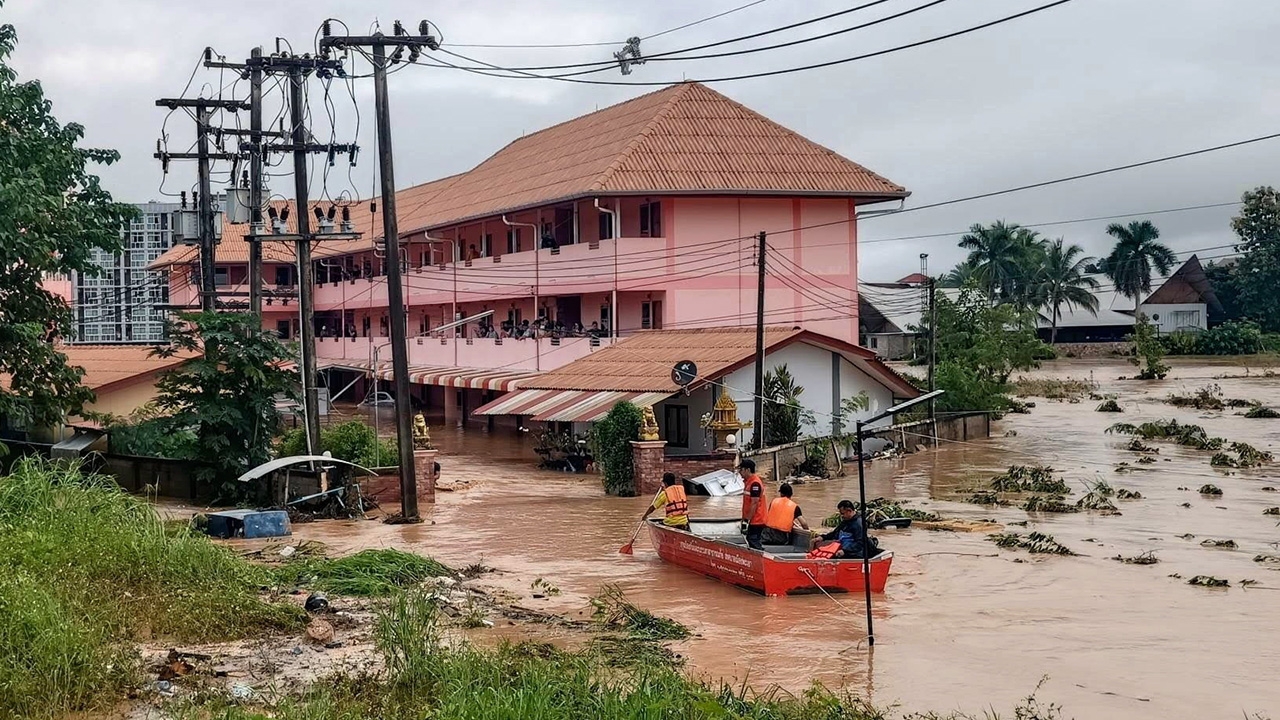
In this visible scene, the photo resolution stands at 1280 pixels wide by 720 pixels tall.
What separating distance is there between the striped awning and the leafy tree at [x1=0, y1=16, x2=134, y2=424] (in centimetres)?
1083

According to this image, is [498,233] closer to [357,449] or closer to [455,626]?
[357,449]

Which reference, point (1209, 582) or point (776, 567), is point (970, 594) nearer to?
point (776, 567)

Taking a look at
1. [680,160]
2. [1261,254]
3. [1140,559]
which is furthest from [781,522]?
[1261,254]

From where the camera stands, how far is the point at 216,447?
949 inches

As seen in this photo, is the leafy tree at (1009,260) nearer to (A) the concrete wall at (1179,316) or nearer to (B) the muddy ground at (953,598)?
(A) the concrete wall at (1179,316)

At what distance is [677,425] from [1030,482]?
28.1 feet

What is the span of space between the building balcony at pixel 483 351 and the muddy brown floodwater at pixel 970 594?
20.9 feet

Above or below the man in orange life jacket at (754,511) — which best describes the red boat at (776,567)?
below

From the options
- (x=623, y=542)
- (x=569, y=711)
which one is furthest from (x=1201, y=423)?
(x=569, y=711)

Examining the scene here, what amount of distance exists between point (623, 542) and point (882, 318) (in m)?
56.8

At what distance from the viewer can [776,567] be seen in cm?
1697

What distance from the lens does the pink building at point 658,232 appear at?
1483 inches

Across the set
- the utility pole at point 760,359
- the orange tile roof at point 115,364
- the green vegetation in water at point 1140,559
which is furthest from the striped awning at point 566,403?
the green vegetation in water at point 1140,559

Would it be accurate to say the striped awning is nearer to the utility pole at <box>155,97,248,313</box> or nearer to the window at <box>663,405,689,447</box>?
the window at <box>663,405,689,447</box>
